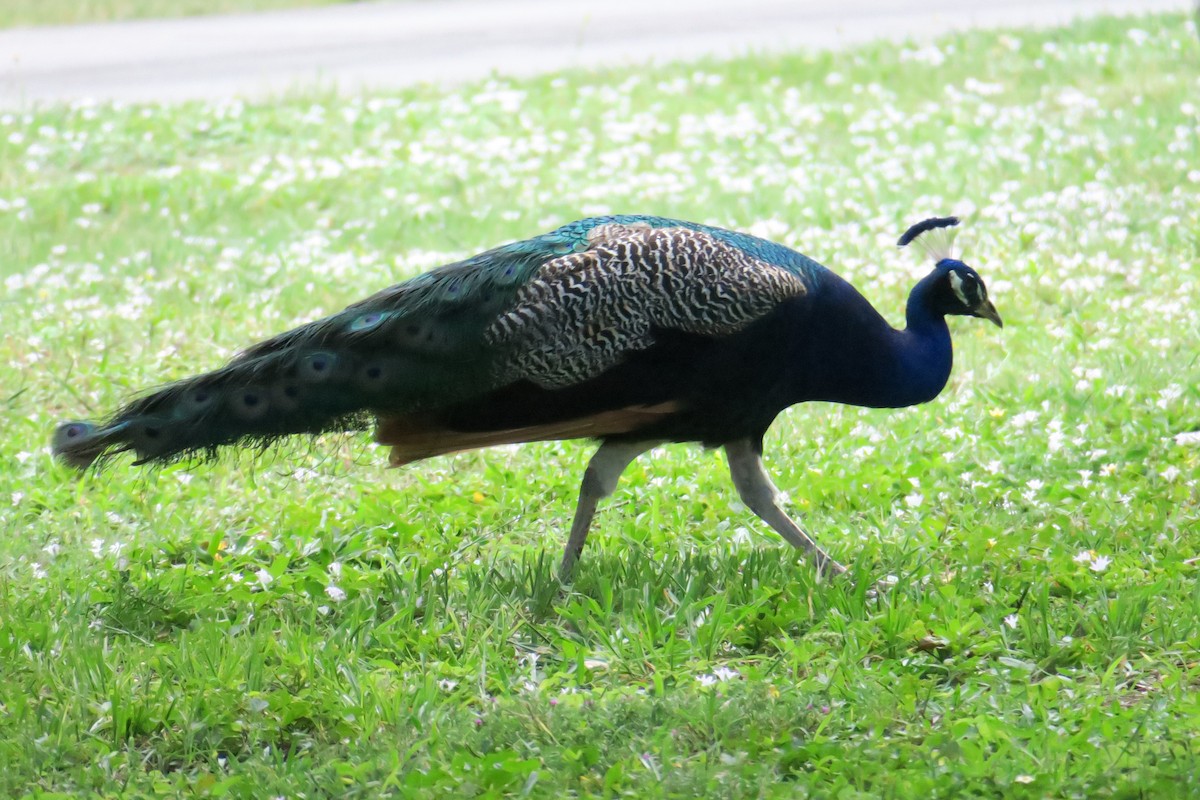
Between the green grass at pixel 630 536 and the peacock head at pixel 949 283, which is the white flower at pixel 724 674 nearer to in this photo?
the green grass at pixel 630 536

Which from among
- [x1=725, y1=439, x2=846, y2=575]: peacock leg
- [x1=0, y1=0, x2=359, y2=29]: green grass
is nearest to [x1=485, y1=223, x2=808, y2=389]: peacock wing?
[x1=725, y1=439, x2=846, y2=575]: peacock leg

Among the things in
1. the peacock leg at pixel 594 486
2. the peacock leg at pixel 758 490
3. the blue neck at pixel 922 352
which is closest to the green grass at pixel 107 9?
the peacock leg at pixel 594 486

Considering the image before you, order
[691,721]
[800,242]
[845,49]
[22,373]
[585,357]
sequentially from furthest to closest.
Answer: [845,49] → [800,242] → [22,373] → [585,357] → [691,721]

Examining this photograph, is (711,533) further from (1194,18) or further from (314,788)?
(1194,18)

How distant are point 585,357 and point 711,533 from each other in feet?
3.20

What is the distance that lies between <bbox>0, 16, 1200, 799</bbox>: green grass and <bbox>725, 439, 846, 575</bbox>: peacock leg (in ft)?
0.44

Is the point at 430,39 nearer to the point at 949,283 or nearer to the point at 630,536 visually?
the point at 630,536

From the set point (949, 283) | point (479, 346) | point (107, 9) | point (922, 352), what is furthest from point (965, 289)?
point (107, 9)

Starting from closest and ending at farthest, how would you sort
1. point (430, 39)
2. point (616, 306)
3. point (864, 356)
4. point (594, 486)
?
point (616, 306) → point (864, 356) → point (594, 486) → point (430, 39)

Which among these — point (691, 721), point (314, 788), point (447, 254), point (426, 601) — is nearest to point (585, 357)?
point (426, 601)

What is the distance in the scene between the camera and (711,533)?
492cm

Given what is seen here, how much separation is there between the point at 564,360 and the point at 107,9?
1180cm

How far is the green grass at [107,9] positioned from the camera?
14.1 m

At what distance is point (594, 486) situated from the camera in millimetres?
4535
